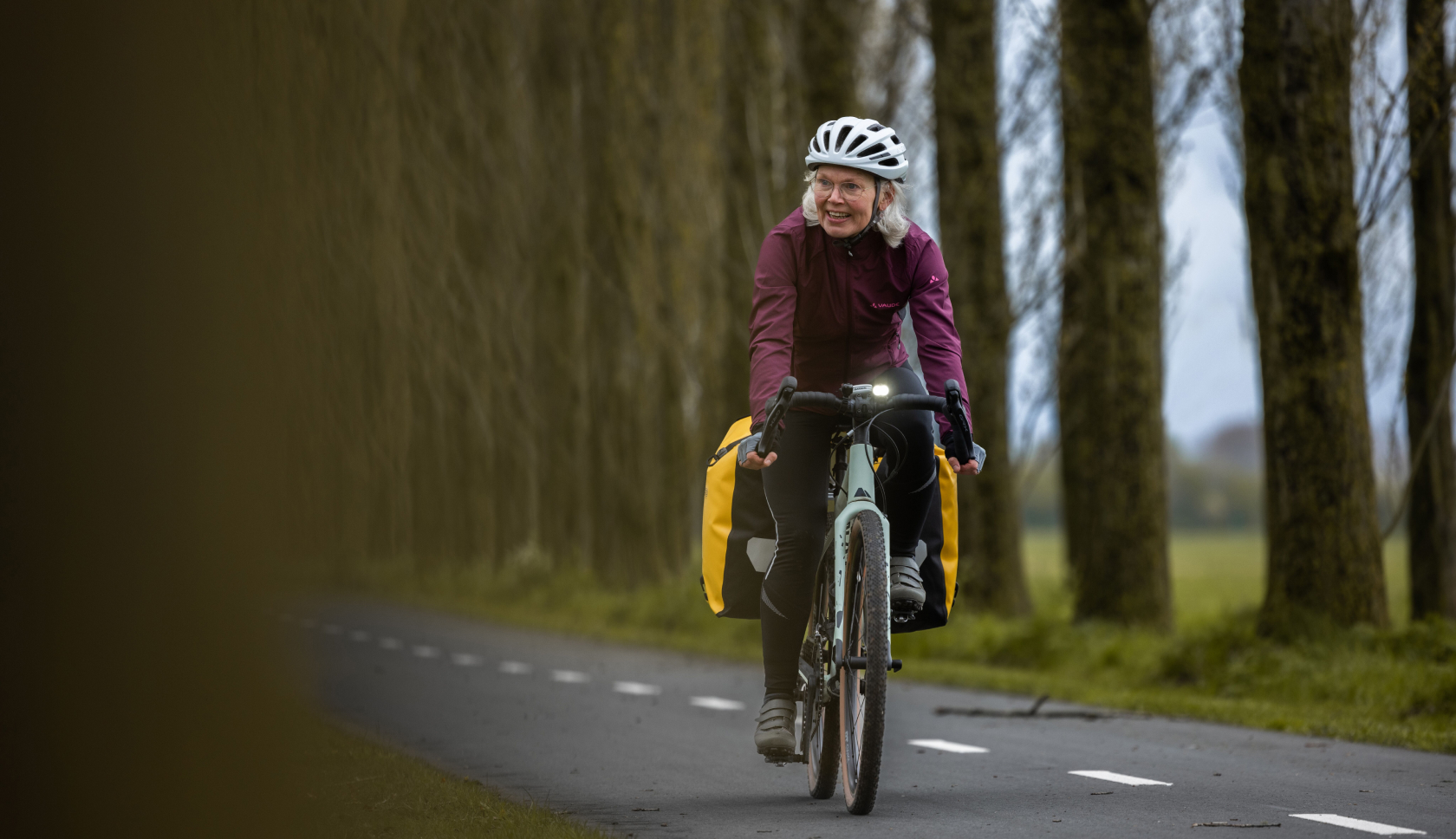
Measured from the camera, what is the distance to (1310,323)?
12.7 m

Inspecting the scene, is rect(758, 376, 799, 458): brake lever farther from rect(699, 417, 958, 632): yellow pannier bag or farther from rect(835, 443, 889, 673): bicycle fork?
rect(699, 417, 958, 632): yellow pannier bag

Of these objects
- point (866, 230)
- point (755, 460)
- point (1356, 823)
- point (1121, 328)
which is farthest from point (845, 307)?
point (1121, 328)

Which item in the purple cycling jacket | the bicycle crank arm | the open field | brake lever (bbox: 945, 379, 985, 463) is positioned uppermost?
the purple cycling jacket

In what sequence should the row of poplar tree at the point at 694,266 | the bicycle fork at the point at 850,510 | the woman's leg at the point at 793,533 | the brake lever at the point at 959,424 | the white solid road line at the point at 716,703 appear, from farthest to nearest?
the white solid road line at the point at 716,703 → the row of poplar tree at the point at 694,266 → the woman's leg at the point at 793,533 → the bicycle fork at the point at 850,510 → the brake lever at the point at 959,424

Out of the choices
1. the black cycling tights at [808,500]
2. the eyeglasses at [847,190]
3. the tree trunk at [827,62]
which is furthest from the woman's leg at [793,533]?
the tree trunk at [827,62]

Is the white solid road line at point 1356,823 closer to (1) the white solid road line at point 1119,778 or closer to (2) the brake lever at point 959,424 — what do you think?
(1) the white solid road line at point 1119,778

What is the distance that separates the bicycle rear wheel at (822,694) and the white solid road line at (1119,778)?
130 centimetres

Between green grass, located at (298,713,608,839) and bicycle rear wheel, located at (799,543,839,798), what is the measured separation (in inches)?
38.6

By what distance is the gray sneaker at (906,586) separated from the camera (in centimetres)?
705

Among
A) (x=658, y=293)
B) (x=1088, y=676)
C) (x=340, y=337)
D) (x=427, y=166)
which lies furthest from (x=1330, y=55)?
(x=427, y=166)

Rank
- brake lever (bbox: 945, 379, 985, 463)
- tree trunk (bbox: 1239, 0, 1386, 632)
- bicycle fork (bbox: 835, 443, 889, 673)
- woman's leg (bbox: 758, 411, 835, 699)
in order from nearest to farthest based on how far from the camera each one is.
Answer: brake lever (bbox: 945, 379, 985, 463) → bicycle fork (bbox: 835, 443, 889, 673) → woman's leg (bbox: 758, 411, 835, 699) → tree trunk (bbox: 1239, 0, 1386, 632)

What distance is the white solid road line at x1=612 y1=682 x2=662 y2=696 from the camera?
13.1m

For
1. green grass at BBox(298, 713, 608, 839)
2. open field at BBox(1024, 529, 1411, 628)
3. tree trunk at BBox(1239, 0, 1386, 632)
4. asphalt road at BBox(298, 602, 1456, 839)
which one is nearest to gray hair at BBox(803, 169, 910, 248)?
asphalt road at BBox(298, 602, 1456, 839)

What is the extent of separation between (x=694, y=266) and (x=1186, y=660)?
464 inches
